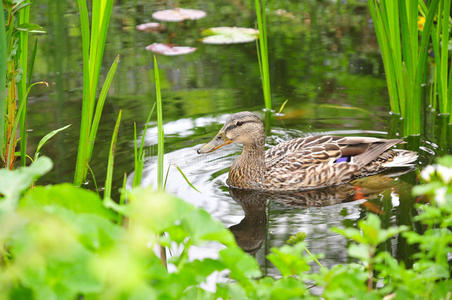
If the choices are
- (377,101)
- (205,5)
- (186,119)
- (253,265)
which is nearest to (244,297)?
(253,265)

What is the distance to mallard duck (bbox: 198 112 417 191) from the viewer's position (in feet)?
17.9

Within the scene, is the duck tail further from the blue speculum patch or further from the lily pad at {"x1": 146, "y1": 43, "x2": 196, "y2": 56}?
the lily pad at {"x1": 146, "y1": 43, "x2": 196, "y2": 56}

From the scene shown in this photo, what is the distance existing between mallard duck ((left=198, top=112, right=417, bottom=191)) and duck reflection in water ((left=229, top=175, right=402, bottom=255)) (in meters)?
0.10

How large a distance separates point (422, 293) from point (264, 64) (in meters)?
3.89

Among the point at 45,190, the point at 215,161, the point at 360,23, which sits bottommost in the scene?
the point at 215,161

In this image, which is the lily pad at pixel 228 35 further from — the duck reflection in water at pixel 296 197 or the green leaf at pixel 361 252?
the green leaf at pixel 361 252

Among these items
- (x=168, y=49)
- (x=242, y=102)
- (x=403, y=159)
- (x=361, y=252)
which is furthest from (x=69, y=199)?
(x=168, y=49)

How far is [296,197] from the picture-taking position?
5.24 m

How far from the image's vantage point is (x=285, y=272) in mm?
2256

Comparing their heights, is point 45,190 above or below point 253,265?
above

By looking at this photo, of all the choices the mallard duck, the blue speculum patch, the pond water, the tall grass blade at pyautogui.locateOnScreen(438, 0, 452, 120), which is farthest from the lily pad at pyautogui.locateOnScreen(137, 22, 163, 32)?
the tall grass blade at pyautogui.locateOnScreen(438, 0, 452, 120)

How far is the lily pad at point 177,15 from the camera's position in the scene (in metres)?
9.35

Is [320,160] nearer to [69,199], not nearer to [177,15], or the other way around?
[69,199]

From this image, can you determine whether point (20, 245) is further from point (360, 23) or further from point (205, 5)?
point (205, 5)
